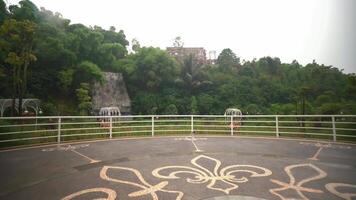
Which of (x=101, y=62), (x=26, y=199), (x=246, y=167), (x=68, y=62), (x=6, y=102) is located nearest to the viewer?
(x=26, y=199)

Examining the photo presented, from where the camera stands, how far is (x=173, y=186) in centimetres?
360

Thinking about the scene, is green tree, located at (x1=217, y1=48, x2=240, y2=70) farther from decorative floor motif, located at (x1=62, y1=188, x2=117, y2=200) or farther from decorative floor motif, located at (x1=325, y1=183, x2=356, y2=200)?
decorative floor motif, located at (x1=62, y1=188, x2=117, y2=200)

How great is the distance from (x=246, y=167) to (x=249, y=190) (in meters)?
1.22

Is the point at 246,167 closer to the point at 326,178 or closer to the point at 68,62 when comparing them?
the point at 326,178

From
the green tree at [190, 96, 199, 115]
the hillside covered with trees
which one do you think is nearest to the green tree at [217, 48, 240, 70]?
the hillside covered with trees

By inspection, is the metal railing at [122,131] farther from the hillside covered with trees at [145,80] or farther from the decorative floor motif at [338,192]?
the hillside covered with trees at [145,80]

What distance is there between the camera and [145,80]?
29141 millimetres

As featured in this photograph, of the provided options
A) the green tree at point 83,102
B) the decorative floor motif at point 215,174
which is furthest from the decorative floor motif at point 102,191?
the green tree at point 83,102

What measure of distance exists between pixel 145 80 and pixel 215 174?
25687 mm

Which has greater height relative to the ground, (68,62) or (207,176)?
(68,62)

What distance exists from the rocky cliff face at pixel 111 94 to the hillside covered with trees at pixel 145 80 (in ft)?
2.69

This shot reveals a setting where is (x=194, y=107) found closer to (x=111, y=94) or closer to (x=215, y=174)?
(x=111, y=94)

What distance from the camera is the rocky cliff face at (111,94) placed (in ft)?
83.6

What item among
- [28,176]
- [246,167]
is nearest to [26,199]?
[28,176]
